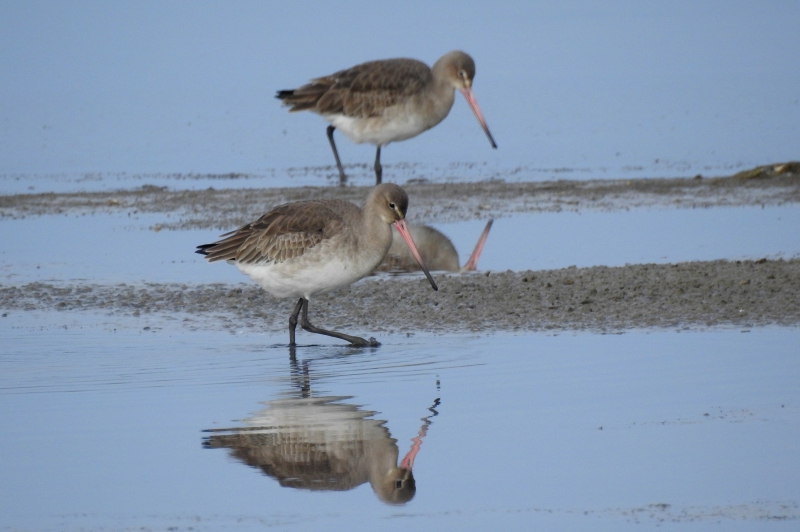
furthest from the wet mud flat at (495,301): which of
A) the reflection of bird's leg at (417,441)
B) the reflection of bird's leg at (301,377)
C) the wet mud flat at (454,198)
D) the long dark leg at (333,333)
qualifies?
the wet mud flat at (454,198)

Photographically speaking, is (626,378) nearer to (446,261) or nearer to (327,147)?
(446,261)

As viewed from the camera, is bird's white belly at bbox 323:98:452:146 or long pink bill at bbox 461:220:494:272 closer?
long pink bill at bbox 461:220:494:272

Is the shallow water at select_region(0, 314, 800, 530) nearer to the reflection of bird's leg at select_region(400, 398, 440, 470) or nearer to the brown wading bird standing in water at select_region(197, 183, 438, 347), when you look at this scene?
the reflection of bird's leg at select_region(400, 398, 440, 470)

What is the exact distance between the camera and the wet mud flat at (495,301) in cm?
932

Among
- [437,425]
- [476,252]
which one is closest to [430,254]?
[476,252]

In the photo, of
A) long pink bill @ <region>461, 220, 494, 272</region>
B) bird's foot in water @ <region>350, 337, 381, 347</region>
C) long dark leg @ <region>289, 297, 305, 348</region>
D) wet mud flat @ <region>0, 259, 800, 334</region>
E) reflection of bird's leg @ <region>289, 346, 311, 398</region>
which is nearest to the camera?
reflection of bird's leg @ <region>289, 346, 311, 398</region>

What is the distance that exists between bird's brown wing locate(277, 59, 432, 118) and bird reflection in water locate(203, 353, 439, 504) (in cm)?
910

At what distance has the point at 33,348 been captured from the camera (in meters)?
8.90

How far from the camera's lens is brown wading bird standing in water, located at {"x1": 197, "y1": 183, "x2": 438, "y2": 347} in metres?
8.97

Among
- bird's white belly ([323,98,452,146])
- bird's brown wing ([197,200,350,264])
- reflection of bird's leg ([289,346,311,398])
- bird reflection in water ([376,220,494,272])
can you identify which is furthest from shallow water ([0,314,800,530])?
bird's white belly ([323,98,452,146])

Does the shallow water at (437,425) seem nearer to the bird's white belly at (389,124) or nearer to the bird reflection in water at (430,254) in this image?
the bird reflection in water at (430,254)

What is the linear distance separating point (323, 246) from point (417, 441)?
273cm

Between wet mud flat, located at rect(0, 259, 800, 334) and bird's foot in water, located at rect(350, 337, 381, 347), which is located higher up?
wet mud flat, located at rect(0, 259, 800, 334)

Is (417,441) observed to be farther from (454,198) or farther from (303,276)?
(454,198)
